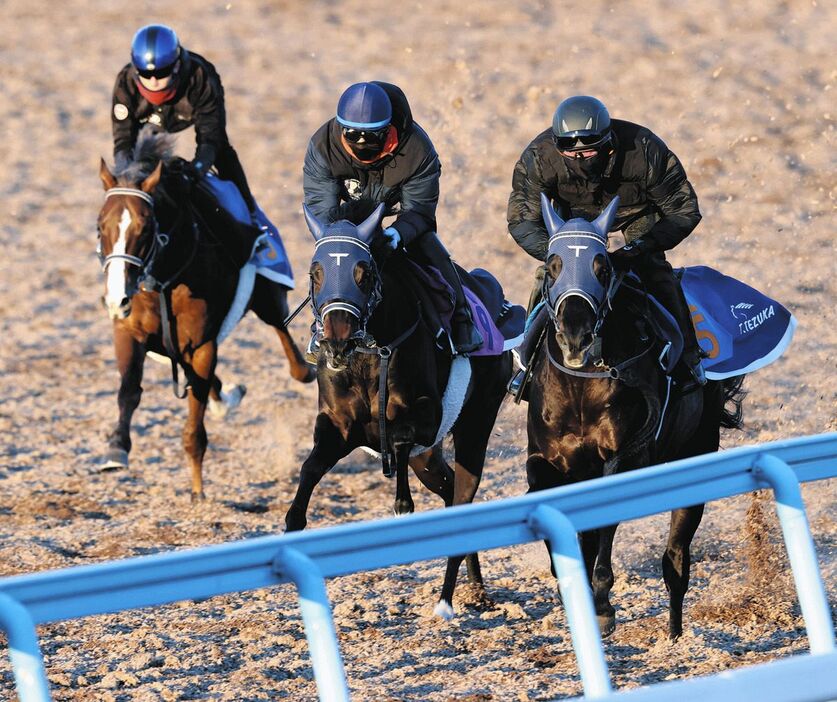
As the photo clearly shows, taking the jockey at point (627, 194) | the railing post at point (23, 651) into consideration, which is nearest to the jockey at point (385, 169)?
the jockey at point (627, 194)

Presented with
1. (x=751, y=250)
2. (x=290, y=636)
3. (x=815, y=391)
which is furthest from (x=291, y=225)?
(x=290, y=636)

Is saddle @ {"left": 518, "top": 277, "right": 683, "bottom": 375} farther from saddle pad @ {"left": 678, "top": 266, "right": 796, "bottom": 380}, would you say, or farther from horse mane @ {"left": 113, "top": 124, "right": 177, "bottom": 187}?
horse mane @ {"left": 113, "top": 124, "right": 177, "bottom": 187}

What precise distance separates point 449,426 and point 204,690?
211 cm

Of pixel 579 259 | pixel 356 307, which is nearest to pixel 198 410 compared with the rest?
pixel 356 307

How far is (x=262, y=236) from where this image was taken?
9867mm

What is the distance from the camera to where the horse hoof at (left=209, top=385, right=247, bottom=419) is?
10680 millimetres

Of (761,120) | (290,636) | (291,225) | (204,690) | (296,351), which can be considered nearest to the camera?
(204,690)

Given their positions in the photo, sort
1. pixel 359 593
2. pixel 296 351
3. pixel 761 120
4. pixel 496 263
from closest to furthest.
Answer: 1. pixel 359 593
2. pixel 296 351
3. pixel 496 263
4. pixel 761 120

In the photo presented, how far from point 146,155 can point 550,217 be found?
3.17 m

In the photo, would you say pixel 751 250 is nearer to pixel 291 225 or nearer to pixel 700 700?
pixel 291 225

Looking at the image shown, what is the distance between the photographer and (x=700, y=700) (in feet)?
10.3

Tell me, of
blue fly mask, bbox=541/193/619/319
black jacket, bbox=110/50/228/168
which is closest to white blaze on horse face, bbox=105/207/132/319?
black jacket, bbox=110/50/228/168

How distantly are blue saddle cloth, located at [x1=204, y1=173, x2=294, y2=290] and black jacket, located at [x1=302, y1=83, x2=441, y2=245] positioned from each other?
2.34 m

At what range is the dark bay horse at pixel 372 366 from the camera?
649cm
